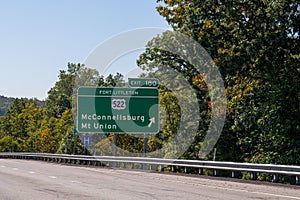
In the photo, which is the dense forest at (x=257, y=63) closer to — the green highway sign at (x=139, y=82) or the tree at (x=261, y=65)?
the tree at (x=261, y=65)

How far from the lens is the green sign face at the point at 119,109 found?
107 ft

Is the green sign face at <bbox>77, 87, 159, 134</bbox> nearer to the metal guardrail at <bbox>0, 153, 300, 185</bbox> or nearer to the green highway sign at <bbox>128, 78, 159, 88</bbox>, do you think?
the green highway sign at <bbox>128, 78, 159, 88</bbox>

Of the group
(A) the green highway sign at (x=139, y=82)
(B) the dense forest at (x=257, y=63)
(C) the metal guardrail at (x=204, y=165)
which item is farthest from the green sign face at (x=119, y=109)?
(B) the dense forest at (x=257, y=63)

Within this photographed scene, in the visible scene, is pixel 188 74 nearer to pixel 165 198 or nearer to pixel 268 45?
pixel 268 45

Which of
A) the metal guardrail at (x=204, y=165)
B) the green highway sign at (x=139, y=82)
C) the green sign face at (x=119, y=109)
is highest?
the green highway sign at (x=139, y=82)

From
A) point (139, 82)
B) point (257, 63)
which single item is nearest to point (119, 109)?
point (139, 82)

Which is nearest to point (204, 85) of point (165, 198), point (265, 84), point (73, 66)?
point (265, 84)

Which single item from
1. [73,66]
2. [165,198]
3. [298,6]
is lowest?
[165,198]

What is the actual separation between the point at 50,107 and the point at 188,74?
329 ft

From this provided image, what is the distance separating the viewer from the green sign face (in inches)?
1286

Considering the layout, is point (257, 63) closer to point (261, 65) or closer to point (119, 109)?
point (261, 65)

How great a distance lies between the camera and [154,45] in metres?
45.0

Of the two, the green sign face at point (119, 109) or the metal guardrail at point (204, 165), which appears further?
the green sign face at point (119, 109)

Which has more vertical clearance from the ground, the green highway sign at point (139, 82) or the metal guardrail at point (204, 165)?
the green highway sign at point (139, 82)
